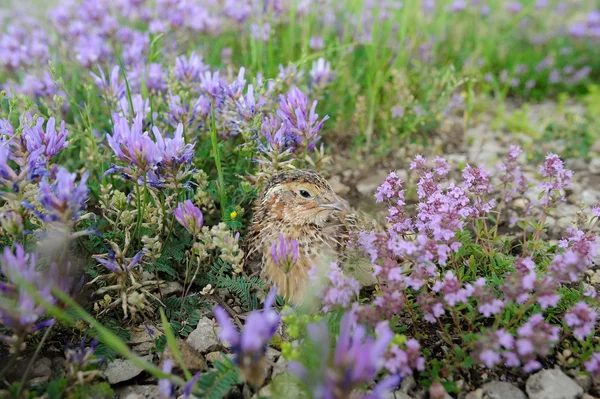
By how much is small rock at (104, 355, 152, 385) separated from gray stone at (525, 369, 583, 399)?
1.87m

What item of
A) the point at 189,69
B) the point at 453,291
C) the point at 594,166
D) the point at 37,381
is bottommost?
the point at 594,166

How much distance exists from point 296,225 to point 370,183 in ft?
4.88

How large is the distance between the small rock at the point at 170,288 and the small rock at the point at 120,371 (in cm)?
52

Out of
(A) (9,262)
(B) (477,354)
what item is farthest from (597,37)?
(A) (9,262)

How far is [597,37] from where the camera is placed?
7.07 metres

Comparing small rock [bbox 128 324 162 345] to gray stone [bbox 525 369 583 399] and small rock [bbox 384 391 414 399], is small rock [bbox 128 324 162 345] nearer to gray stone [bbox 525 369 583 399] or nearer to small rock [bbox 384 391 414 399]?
small rock [bbox 384 391 414 399]

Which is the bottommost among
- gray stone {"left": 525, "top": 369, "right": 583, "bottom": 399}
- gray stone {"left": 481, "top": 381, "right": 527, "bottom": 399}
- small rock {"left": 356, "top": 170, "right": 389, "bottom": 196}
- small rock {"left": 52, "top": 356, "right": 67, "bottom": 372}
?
small rock {"left": 356, "top": 170, "right": 389, "bottom": 196}

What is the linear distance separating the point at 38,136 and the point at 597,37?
7.33 meters

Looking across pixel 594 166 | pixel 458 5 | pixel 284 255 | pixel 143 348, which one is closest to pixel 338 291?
pixel 284 255

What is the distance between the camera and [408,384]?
2.40 m

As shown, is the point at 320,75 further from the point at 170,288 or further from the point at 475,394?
the point at 475,394

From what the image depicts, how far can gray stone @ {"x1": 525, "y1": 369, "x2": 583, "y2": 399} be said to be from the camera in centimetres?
229

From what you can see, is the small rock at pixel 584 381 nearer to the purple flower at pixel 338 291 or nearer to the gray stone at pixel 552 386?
the gray stone at pixel 552 386

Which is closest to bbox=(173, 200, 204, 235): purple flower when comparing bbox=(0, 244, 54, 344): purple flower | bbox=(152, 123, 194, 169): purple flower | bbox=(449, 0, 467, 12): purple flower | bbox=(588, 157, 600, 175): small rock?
bbox=(152, 123, 194, 169): purple flower
